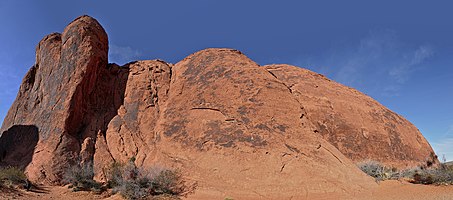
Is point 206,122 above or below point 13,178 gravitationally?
above

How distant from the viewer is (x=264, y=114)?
52.7ft

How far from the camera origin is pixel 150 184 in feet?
41.9

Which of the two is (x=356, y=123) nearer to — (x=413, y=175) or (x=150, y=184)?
(x=413, y=175)

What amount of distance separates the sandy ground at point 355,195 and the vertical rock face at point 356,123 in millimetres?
4079

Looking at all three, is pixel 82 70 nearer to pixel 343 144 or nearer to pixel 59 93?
pixel 59 93

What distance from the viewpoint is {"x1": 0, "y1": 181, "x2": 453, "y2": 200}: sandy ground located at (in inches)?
477

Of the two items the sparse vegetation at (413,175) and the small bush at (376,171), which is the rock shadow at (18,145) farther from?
the sparse vegetation at (413,175)

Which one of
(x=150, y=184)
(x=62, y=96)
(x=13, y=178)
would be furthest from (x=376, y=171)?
(x=62, y=96)

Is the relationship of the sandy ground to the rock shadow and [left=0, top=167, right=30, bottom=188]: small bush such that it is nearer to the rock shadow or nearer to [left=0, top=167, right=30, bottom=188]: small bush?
[left=0, top=167, right=30, bottom=188]: small bush

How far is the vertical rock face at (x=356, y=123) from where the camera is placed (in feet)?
60.1

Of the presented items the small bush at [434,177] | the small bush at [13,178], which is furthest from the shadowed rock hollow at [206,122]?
the small bush at [434,177]

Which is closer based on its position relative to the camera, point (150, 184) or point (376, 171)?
point (150, 184)

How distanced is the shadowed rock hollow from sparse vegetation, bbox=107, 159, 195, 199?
63 cm

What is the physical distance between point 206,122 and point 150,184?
4237 millimetres
